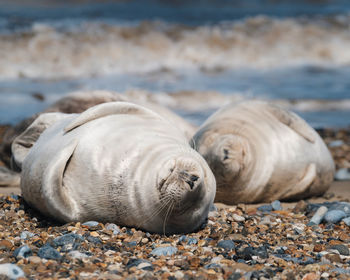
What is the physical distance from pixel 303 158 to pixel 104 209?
2.30m

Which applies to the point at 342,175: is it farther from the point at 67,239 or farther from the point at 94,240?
the point at 67,239

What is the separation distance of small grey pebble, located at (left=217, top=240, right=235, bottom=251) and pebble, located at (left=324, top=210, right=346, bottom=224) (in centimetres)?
118

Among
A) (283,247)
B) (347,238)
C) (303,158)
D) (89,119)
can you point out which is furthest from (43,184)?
(303,158)

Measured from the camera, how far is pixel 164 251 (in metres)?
3.25

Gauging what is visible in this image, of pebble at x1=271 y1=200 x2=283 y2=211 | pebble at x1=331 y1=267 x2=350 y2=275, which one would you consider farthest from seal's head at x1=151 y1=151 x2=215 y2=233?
pebble at x1=271 y1=200 x2=283 y2=211

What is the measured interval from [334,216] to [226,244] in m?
1.26

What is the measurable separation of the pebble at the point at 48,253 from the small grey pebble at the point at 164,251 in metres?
0.55

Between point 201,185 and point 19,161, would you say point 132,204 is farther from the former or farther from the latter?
point 19,161

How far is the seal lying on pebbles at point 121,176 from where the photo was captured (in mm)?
3352

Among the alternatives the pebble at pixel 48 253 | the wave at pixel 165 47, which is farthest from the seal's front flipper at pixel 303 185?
the wave at pixel 165 47

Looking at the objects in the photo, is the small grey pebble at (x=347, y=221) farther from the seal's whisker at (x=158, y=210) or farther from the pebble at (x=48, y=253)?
the pebble at (x=48, y=253)

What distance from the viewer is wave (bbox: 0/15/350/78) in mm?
15242

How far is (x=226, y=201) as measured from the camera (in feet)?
16.1

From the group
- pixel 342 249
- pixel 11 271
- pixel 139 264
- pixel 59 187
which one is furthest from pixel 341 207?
pixel 11 271
